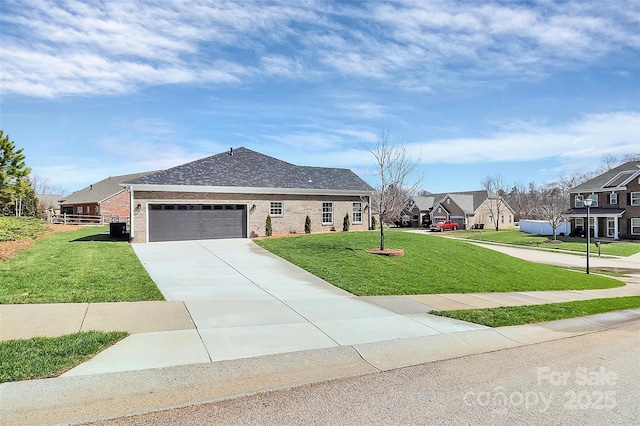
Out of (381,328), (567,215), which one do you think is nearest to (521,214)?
(567,215)

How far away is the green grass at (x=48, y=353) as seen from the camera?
4.58 meters

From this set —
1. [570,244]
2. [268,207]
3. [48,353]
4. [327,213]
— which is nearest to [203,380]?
[48,353]

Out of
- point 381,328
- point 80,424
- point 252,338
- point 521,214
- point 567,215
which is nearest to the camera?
point 80,424

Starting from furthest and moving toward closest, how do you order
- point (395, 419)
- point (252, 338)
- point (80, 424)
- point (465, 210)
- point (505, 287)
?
point (465, 210) → point (505, 287) → point (252, 338) → point (395, 419) → point (80, 424)

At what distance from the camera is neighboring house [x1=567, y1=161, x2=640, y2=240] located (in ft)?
133

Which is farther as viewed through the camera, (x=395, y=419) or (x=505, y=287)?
(x=505, y=287)

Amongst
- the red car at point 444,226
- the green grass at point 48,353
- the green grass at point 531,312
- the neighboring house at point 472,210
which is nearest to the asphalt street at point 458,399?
the green grass at point 48,353

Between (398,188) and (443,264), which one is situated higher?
(398,188)

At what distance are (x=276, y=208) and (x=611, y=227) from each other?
3739 centimetres

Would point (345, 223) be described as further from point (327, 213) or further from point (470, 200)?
point (470, 200)

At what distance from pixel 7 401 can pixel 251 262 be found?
36.9 ft

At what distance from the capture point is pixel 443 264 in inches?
607

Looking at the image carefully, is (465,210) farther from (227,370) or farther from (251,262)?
(227,370)

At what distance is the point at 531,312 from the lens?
30.1 feet
